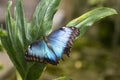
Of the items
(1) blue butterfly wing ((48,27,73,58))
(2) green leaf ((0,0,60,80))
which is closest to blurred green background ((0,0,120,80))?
(2) green leaf ((0,0,60,80))

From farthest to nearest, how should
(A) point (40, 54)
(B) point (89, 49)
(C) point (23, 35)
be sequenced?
1. (B) point (89, 49)
2. (C) point (23, 35)
3. (A) point (40, 54)

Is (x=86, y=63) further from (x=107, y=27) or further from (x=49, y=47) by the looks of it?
(x=49, y=47)

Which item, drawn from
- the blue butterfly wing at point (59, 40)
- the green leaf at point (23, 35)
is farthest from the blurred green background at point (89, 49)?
the blue butterfly wing at point (59, 40)

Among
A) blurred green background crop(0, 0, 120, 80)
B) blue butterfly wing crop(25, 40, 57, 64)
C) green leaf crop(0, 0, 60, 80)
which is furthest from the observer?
blurred green background crop(0, 0, 120, 80)

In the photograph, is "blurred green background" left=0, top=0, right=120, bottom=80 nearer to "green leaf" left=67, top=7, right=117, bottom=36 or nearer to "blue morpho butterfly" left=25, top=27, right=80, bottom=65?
"green leaf" left=67, top=7, right=117, bottom=36

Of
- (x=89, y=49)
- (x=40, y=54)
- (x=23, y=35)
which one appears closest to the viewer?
(x=40, y=54)

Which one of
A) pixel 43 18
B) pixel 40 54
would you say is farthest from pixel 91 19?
pixel 40 54

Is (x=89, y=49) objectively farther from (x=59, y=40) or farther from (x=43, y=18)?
(x=59, y=40)
